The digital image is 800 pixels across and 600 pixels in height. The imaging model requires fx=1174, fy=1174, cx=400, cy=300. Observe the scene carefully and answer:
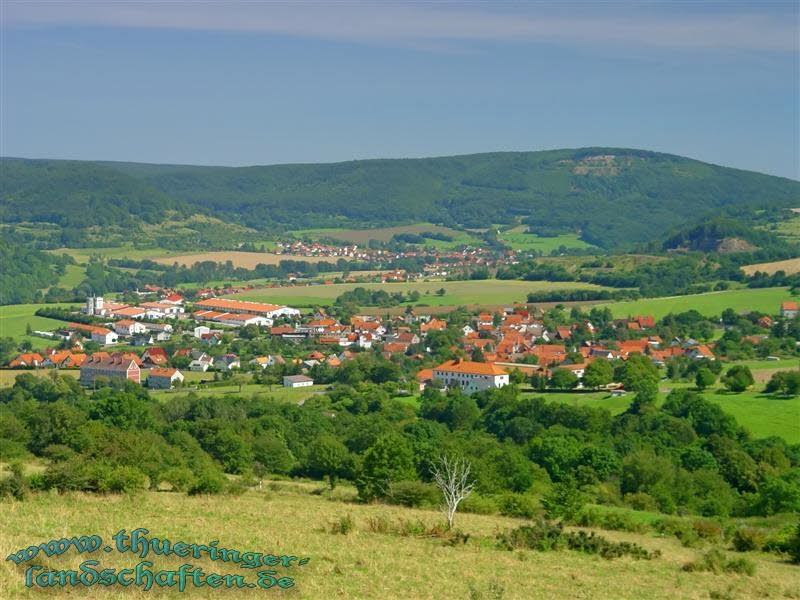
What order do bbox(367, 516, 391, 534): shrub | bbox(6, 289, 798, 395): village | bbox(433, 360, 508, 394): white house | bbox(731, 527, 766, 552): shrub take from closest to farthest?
bbox(367, 516, 391, 534): shrub
bbox(731, 527, 766, 552): shrub
bbox(433, 360, 508, 394): white house
bbox(6, 289, 798, 395): village

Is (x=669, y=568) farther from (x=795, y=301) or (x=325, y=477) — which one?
(x=795, y=301)

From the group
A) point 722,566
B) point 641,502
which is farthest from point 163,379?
point 722,566

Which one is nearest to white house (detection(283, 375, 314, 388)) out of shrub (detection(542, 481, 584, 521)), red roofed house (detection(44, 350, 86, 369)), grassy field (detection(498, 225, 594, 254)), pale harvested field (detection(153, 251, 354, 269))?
red roofed house (detection(44, 350, 86, 369))

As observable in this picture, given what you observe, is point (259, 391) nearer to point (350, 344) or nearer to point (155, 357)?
point (155, 357)

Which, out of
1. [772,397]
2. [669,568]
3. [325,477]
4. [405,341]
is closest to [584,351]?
[405,341]

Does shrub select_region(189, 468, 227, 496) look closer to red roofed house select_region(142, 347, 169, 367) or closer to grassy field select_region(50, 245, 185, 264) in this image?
red roofed house select_region(142, 347, 169, 367)

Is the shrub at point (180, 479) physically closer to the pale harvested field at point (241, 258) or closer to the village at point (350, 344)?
the village at point (350, 344)
